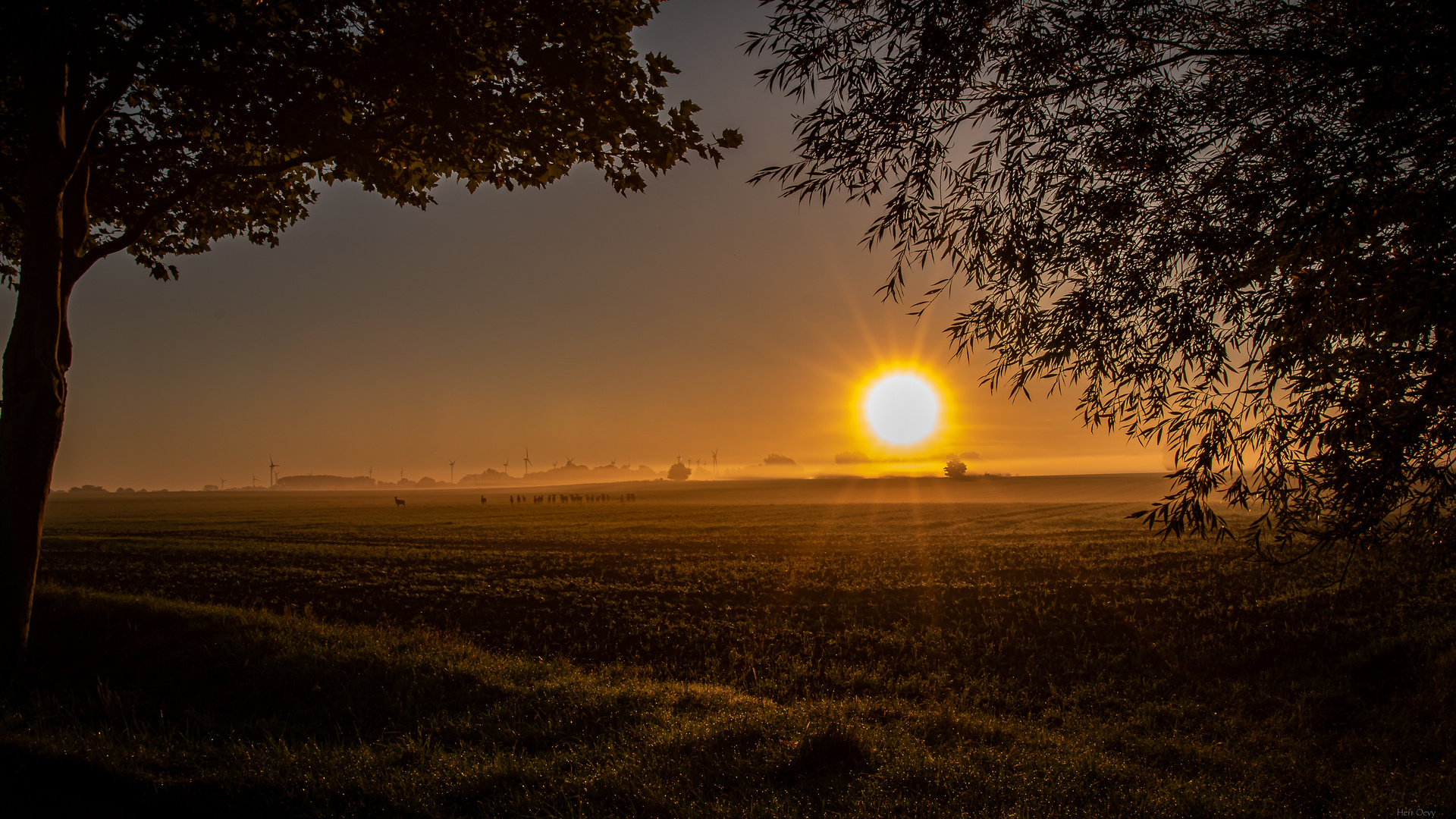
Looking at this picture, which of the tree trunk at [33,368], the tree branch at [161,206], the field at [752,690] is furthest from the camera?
the tree branch at [161,206]

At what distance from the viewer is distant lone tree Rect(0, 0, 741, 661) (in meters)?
10.6

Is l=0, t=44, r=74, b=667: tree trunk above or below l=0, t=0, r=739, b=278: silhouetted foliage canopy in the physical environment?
below

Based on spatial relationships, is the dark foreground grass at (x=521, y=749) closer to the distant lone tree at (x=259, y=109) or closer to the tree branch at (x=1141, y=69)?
the distant lone tree at (x=259, y=109)

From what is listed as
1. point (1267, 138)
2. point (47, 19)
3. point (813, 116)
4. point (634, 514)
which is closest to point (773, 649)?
point (813, 116)

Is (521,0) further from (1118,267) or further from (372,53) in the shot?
(1118,267)

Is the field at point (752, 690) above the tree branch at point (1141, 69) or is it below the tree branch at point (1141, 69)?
below

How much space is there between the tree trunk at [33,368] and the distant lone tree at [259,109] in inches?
1.0

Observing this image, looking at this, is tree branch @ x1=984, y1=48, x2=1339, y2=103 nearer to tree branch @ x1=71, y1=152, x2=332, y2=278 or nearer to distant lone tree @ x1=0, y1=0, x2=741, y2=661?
distant lone tree @ x1=0, y1=0, x2=741, y2=661

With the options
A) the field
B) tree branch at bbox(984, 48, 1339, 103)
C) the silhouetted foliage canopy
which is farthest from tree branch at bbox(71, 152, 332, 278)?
tree branch at bbox(984, 48, 1339, 103)

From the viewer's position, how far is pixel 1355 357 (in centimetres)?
655

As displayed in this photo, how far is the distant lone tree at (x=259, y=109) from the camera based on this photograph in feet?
34.9

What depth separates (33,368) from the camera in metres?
10.6

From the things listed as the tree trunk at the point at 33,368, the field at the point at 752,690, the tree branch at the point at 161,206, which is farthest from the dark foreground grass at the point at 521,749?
the tree branch at the point at 161,206

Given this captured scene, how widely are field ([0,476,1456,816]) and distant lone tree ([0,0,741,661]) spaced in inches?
182
